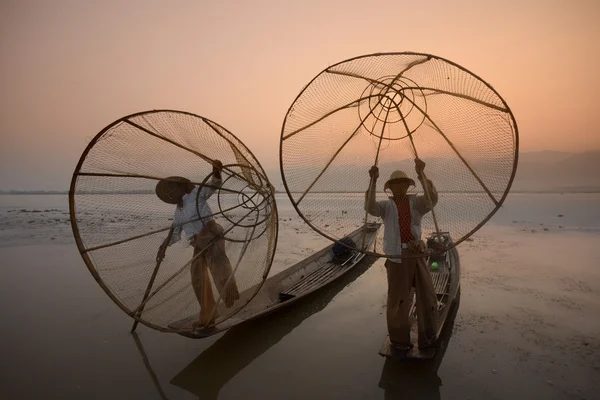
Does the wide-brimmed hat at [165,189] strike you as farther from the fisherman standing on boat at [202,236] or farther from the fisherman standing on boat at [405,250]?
the fisherman standing on boat at [405,250]

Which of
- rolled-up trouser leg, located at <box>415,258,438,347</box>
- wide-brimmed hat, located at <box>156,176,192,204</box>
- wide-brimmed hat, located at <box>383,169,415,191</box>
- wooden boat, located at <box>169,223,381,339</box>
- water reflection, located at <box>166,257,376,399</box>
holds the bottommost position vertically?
water reflection, located at <box>166,257,376,399</box>

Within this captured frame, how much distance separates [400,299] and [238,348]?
6.70 ft

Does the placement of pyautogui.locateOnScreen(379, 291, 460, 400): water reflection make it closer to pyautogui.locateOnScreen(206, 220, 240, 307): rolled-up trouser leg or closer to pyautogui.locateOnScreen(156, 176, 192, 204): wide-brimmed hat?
pyautogui.locateOnScreen(206, 220, 240, 307): rolled-up trouser leg

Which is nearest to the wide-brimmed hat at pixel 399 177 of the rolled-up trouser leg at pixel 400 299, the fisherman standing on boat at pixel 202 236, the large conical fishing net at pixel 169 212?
the rolled-up trouser leg at pixel 400 299

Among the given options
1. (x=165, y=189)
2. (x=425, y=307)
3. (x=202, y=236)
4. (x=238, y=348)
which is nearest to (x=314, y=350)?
(x=238, y=348)

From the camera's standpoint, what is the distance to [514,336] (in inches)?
168

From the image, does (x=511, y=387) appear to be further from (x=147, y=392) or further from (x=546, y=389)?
(x=147, y=392)

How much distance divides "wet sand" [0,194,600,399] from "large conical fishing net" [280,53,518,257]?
1.35 meters

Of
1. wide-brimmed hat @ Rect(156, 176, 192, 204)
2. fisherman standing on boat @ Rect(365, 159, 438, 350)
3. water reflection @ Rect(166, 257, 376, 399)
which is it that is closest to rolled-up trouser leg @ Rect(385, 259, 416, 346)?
fisherman standing on boat @ Rect(365, 159, 438, 350)

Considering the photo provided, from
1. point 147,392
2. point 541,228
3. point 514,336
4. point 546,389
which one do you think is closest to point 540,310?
point 514,336

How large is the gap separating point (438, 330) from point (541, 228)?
42.5ft

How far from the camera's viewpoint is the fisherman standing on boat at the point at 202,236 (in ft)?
12.5

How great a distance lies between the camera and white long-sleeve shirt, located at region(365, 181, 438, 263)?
3396 mm

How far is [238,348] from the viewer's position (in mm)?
4047
